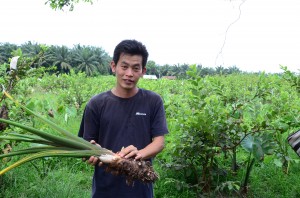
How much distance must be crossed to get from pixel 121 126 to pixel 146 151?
0.73 ft

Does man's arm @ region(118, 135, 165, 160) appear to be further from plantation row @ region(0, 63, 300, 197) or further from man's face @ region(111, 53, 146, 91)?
plantation row @ region(0, 63, 300, 197)

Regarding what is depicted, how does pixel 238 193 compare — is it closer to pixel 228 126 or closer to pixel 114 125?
pixel 228 126

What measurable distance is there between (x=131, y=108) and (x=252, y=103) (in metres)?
1.51

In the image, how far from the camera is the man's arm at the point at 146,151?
1783 millimetres

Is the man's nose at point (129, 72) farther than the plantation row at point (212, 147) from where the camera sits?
No

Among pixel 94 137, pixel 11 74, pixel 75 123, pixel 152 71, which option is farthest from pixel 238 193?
pixel 152 71

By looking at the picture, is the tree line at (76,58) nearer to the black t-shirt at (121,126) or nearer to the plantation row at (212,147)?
the plantation row at (212,147)

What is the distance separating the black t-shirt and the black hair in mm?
228

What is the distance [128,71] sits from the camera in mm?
1959

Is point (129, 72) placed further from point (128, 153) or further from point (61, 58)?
point (61, 58)

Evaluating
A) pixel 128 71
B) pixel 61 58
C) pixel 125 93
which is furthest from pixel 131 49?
pixel 61 58

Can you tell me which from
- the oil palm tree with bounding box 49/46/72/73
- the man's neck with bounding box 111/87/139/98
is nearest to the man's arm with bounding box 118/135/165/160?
the man's neck with bounding box 111/87/139/98

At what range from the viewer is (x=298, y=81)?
319cm

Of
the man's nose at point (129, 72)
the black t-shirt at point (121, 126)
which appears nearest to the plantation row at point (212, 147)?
the black t-shirt at point (121, 126)
